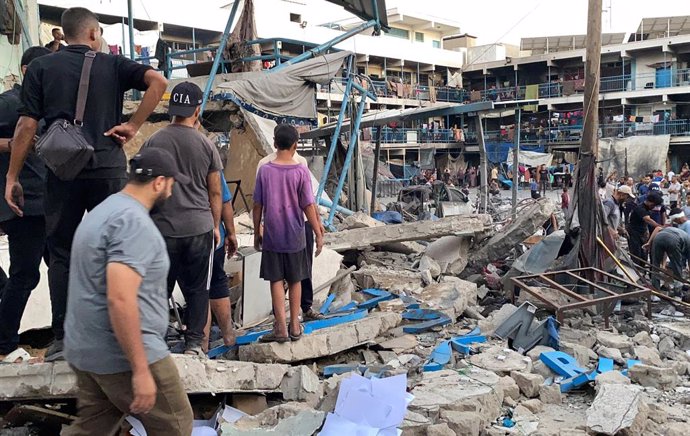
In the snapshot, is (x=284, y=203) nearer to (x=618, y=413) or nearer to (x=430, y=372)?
(x=430, y=372)

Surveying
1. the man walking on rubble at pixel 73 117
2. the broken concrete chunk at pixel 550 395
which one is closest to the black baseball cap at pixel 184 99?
the man walking on rubble at pixel 73 117

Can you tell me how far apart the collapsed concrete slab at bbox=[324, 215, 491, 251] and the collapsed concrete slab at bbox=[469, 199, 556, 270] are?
26 cm

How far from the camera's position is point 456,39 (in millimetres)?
52250

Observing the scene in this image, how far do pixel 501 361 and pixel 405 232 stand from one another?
11.4 ft

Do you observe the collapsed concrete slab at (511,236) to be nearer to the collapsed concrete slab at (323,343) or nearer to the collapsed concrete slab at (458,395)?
the collapsed concrete slab at (323,343)

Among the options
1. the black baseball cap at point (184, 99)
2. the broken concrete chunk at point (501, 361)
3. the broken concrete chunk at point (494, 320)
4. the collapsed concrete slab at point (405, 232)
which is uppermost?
the black baseball cap at point (184, 99)

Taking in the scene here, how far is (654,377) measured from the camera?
486 centimetres

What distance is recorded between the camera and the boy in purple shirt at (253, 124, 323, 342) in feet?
14.6

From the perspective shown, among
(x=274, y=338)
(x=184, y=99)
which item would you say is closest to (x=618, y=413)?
(x=274, y=338)

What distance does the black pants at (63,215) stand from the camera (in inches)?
Answer: 127

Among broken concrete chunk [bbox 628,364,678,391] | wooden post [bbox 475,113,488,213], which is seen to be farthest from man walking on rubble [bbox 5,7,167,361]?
wooden post [bbox 475,113,488,213]

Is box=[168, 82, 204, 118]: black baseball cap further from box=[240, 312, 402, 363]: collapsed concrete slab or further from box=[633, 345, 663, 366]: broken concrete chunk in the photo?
box=[633, 345, 663, 366]: broken concrete chunk

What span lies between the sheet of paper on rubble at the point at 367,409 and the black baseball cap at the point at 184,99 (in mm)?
1866

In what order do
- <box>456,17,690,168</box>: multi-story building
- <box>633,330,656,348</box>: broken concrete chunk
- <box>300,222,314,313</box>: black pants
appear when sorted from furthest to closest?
<box>456,17,690,168</box>: multi-story building → <box>633,330,656,348</box>: broken concrete chunk → <box>300,222,314,313</box>: black pants
